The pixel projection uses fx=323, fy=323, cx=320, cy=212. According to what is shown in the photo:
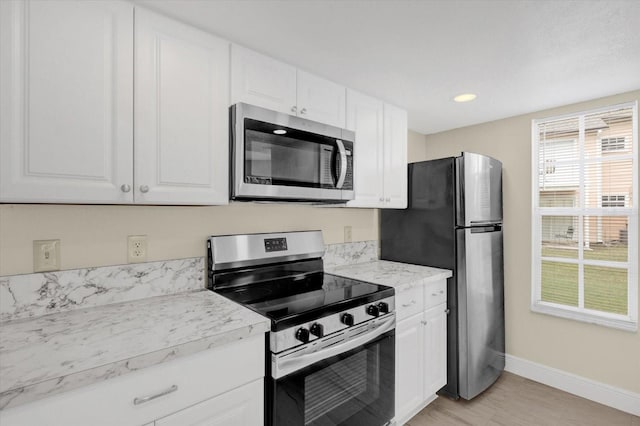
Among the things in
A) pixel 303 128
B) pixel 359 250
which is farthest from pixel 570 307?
pixel 303 128

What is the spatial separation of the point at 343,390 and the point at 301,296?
0.50m

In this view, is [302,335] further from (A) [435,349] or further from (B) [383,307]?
(A) [435,349]

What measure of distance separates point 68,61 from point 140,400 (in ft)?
3.88

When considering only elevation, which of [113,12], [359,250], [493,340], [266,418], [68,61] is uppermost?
[113,12]

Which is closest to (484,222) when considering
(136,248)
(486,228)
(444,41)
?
(486,228)

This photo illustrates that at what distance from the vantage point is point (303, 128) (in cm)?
177

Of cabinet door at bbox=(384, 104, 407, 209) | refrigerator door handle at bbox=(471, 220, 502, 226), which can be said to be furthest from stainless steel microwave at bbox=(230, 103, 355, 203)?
refrigerator door handle at bbox=(471, 220, 502, 226)

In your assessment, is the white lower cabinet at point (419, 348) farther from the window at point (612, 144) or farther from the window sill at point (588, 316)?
the window at point (612, 144)

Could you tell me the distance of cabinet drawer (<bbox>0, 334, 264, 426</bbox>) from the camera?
0.87m

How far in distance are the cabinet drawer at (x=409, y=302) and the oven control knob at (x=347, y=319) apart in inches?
18.6

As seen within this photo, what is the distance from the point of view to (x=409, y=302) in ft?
6.68

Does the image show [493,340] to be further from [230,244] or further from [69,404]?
[69,404]

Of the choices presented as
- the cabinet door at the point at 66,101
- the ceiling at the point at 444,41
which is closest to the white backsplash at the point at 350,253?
the ceiling at the point at 444,41

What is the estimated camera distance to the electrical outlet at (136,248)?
1562 millimetres
